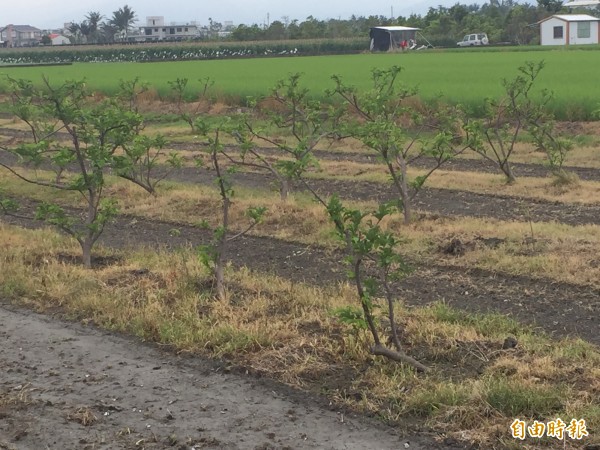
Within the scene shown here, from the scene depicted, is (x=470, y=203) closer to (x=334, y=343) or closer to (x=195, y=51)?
(x=334, y=343)

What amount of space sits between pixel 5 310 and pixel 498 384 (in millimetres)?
4280

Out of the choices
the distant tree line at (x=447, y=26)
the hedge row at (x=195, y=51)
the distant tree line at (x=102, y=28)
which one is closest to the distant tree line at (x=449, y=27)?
the distant tree line at (x=447, y=26)

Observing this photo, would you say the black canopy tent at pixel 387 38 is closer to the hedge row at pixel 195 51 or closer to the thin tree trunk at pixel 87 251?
the hedge row at pixel 195 51

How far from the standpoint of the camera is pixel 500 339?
5559 mm

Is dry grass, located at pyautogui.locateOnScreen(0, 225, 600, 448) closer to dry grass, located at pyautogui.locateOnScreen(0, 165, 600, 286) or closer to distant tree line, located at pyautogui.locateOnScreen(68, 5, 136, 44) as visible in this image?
dry grass, located at pyautogui.locateOnScreen(0, 165, 600, 286)


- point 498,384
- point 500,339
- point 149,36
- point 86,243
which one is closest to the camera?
point 498,384

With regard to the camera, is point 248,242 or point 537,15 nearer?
point 248,242

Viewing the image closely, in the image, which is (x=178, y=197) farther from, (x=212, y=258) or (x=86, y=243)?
(x=212, y=258)

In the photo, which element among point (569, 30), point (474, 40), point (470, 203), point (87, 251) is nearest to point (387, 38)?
point (474, 40)

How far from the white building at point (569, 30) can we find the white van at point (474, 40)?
698 cm

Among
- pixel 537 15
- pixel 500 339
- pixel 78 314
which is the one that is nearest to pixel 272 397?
Result: pixel 500 339

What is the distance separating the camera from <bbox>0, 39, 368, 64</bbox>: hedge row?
217 feet

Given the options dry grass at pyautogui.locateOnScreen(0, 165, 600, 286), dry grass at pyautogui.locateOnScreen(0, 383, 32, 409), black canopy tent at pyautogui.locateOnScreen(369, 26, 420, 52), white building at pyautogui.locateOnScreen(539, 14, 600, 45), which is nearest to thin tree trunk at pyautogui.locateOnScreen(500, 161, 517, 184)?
dry grass at pyautogui.locateOnScreen(0, 165, 600, 286)

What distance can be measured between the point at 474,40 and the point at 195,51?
77.1 feet
